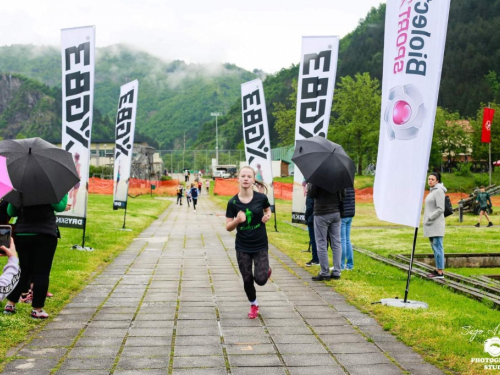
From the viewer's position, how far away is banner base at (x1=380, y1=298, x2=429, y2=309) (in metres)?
6.62

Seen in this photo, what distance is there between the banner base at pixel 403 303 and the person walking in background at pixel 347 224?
7.89 feet

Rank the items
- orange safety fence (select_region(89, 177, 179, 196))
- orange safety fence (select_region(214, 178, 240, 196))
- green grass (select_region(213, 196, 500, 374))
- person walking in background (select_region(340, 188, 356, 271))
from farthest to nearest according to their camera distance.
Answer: orange safety fence (select_region(214, 178, 240, 196))
orange safety fence (select_region(89, 177, 179, 196))
person walking in background (select_region(340, 188, 356, 271))
green grass (select_region(213, 196, 500, 374))

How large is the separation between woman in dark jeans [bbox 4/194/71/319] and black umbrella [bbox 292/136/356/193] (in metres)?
3.76

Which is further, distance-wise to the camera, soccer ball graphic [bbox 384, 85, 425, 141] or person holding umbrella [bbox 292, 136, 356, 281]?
person holding umbrella [bbox 292, 136, 356, 281]

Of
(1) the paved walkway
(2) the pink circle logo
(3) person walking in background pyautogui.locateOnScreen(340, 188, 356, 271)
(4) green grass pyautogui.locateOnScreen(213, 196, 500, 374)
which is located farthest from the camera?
(3) person walking in background pyautogui.locateOnScreen(340, 188, 356, 271)

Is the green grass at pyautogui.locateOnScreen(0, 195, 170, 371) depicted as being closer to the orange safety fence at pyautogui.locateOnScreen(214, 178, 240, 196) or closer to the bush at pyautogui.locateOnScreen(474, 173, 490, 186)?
the orange safety fence at pyautogui.locateOnScreen(214, 178, 240, 196)

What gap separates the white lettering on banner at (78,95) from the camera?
11.4 meters

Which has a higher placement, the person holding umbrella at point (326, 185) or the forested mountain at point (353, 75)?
the forested mountain at point (353, 75)

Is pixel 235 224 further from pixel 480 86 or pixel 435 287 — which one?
pixel 480 86

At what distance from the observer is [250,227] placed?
6121 millimetres

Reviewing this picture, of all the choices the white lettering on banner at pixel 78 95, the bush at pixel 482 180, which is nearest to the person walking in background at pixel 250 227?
the white lettering on banner at pixel 78 95

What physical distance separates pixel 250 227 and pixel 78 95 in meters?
6.74

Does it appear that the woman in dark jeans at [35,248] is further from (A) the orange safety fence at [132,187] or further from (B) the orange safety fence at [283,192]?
(B) the orange safety fence at [283,192]

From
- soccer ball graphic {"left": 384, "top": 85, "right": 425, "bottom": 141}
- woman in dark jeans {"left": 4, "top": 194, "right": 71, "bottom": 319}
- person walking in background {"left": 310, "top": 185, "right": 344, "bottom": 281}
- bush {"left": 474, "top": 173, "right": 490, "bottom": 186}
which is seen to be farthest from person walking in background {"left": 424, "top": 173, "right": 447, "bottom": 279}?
bush {"left": 474, "top": 173, "right": 490, "bottom": 186}
